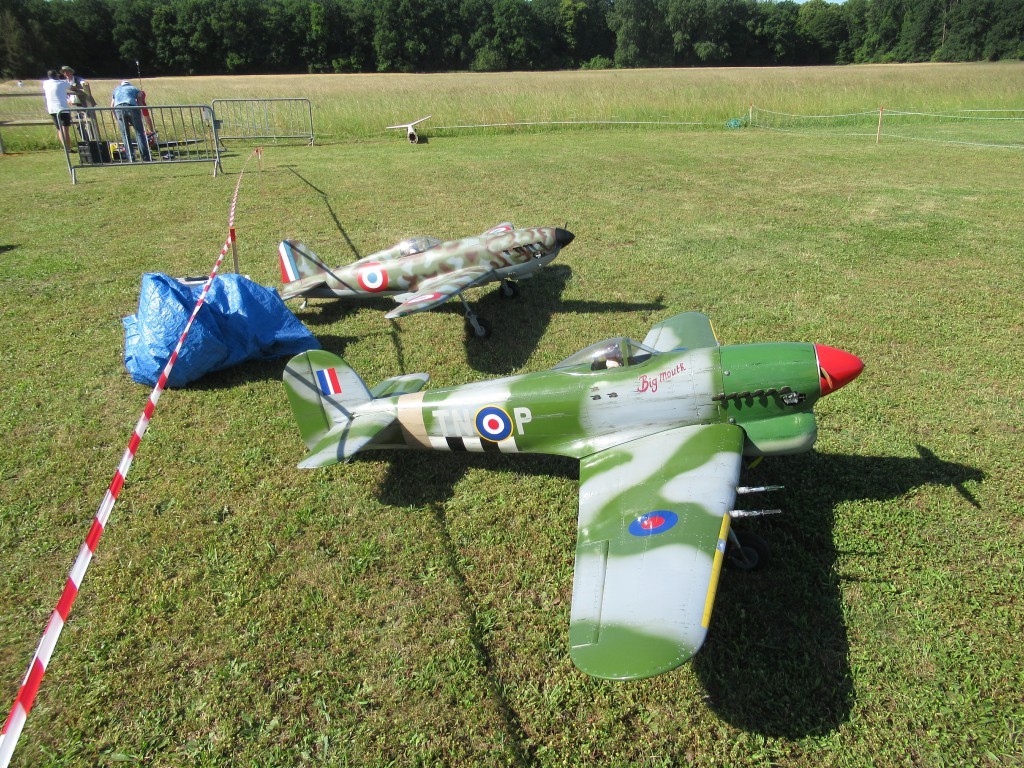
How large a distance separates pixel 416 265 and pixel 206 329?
122 inches

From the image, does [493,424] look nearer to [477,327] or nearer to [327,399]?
[327,399]

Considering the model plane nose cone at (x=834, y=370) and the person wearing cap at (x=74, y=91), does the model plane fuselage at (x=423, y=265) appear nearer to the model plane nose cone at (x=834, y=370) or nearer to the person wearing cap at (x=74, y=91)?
the model plane nose cone at (x=834, y=370)

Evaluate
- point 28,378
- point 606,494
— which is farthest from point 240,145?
point 606,494

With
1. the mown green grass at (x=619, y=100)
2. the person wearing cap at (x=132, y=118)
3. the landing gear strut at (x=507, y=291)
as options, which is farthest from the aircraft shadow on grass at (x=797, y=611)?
the mown green grass at (x=619, y=100)

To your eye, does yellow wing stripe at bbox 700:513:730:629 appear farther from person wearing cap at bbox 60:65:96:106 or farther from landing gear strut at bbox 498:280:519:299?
person wearing cap at bbox 60:65:96:106

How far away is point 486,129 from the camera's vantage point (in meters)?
28.5

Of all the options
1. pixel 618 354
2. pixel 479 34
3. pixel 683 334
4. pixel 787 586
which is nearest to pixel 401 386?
pixel 618 354

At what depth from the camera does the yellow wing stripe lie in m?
3.38

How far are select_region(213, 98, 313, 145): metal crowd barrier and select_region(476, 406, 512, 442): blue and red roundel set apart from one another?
2476cm

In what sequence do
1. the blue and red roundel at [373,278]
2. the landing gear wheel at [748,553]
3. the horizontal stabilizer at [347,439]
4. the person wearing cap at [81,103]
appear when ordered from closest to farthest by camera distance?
the landing gear wheel at [748,553], the horizontal stabilizer at [347,439], the blue and red roundel at [373,278], the person wearing cap at [81,103]

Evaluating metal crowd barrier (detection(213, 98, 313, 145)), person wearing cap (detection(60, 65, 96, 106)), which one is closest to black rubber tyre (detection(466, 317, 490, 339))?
person wearing cap (detection(60, 65, 96, 106))

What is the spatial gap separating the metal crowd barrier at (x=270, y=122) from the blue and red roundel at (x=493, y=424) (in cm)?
2476

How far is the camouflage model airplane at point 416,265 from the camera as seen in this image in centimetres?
923

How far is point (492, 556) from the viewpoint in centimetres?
501
